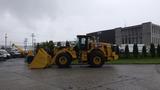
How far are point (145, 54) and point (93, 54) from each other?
1901cm

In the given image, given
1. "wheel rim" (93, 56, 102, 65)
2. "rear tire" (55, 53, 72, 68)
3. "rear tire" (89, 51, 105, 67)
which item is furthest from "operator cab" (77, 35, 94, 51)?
"rear tire" (55, 53, 72, 68)

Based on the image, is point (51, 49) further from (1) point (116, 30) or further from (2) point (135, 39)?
(1) point (116, 30)

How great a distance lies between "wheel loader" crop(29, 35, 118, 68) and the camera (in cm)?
1984

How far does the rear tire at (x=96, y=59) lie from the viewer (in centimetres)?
2027

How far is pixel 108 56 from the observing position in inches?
830

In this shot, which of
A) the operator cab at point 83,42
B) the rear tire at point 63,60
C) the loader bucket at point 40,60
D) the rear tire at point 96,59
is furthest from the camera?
the operator cab at point 83,42

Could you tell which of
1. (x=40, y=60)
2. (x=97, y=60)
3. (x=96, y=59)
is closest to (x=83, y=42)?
(x=96, y=59)

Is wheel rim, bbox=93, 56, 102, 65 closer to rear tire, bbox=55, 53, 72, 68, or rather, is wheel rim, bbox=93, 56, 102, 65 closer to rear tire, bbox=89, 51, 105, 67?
rear tire, bbox=89, 51, 105, 67

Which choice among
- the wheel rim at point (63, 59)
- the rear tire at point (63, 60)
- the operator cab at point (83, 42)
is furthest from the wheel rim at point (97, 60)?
the wheel rim at point (63, 59)

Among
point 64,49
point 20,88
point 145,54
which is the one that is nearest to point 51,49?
point 64,49

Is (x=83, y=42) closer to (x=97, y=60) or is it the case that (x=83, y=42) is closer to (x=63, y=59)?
(x=97, y=60)

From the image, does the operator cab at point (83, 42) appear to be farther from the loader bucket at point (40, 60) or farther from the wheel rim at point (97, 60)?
the loader bucket at point (40, 60)

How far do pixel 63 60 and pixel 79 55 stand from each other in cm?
151

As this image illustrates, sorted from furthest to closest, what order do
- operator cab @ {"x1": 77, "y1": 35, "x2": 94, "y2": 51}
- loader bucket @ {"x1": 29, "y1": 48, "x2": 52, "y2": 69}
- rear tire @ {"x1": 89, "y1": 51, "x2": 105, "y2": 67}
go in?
operator cab @ {"x1": 77, "y1": 35, "x2": 94, "y2": 51} → rear tire @ {"x1": 89, "y1": 51, "x2": 105, "y2": 67} → loader bucket @ {"x1": 29, "y1": 48, "x2": 52, "y2": 69}
